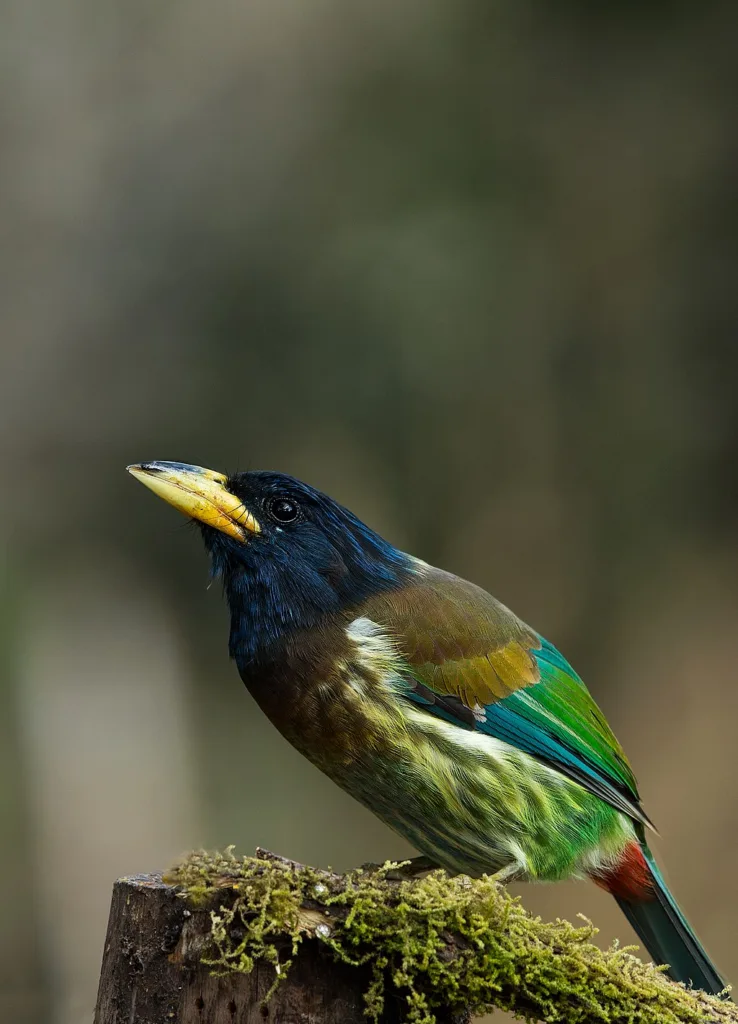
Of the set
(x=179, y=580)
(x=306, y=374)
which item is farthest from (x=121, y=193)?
(x=179, y=580)

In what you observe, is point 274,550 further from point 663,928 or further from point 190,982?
point 663,928

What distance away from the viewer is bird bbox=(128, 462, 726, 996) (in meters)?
2.78

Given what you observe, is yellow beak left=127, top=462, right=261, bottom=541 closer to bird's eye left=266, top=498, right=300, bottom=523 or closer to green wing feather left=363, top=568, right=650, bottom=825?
bird's eye left=266, top=498, right=300, bottom=523

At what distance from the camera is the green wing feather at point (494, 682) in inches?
113

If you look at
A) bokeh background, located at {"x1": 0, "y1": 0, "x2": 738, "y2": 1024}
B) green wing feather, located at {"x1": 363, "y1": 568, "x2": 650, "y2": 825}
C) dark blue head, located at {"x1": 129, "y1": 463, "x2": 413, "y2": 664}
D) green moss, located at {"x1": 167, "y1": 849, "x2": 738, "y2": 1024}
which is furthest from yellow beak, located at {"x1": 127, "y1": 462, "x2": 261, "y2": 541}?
bokeh background, located at {"x1": 0, "y1": 0, "x2": 738, "y2": 1024}

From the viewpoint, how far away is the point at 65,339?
6930 millimetres

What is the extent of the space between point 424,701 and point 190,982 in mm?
921

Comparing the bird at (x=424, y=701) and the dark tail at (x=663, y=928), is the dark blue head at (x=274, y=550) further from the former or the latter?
the dark tail at (x=663, y=928)

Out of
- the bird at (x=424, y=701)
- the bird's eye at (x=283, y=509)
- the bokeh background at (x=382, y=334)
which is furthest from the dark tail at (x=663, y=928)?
the bokeh background at (x=382, y=334)

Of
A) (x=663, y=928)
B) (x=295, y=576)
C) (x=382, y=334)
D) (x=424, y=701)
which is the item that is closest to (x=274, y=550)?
(x=295, y=576)

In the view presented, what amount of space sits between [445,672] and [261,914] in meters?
0.94

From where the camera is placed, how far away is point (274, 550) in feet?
9.96

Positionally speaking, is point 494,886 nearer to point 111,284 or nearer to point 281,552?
point 281,552

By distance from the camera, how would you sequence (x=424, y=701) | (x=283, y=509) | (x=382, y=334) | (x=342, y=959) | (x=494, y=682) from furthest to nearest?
(x=382, y=334) < (x=283, y=509) < (x=494, y=682) < (x=424, y=701) < (x=342, y=959)
